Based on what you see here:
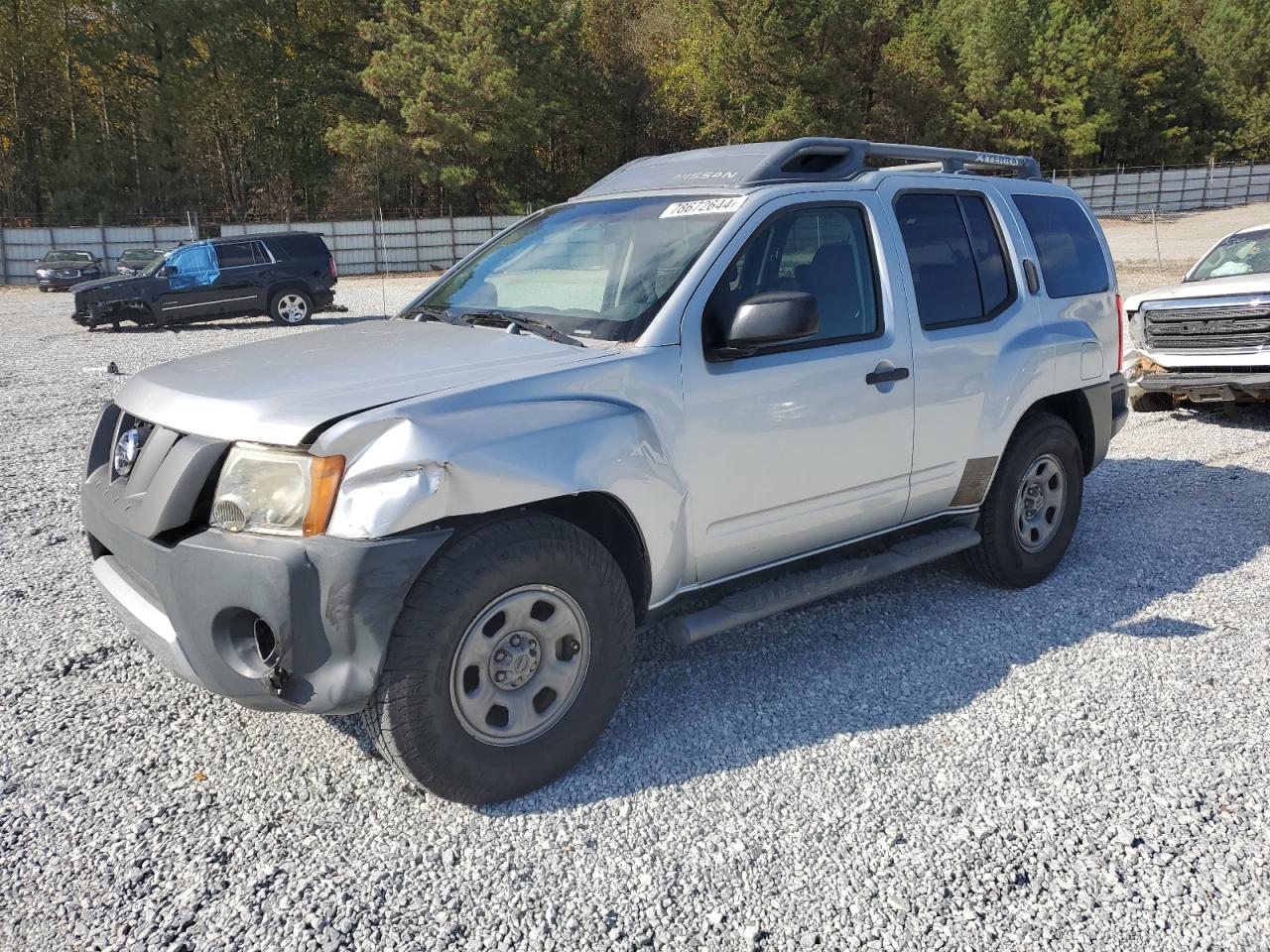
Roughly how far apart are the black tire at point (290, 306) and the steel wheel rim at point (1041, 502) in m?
16.8

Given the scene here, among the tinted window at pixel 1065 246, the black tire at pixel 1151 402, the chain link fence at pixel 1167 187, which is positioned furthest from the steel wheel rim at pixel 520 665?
the chain link fence at pixel 1167 187

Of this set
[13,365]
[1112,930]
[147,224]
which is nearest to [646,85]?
[147,224]

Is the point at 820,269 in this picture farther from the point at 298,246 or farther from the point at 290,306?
the point at 298,246

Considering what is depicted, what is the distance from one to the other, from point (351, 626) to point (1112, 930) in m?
Result: 2.14

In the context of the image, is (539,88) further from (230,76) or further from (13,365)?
(13,365)

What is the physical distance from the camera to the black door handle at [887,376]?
12.8ft

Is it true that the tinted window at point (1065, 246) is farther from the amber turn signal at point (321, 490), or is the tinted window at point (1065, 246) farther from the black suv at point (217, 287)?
the black suv at point (217, 287)

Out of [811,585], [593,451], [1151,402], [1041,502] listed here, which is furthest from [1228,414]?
[593,451]

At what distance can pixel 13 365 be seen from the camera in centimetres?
1369

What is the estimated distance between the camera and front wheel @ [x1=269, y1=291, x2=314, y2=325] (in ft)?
63.3

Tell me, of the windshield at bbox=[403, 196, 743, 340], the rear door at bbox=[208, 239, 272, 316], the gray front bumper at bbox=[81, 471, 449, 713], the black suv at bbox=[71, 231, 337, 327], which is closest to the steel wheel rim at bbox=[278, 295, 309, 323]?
the black suv at bbox=[71, 231, 337, 327]

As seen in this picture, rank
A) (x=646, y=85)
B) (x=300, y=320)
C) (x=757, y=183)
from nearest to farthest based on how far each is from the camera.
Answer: (x=757, y=183)
(x=300, y=320)
(x=646, y=85)

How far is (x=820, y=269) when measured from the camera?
392 centimetres

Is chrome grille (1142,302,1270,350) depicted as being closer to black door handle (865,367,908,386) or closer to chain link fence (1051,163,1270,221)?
black door handle (865,367,908,386)
